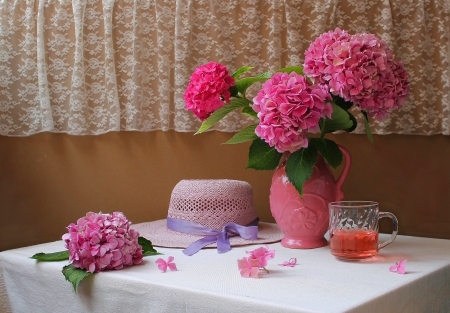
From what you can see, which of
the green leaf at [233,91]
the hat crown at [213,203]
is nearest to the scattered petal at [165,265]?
the hat crown at [213,203]

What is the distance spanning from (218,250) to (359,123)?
773 millimetres

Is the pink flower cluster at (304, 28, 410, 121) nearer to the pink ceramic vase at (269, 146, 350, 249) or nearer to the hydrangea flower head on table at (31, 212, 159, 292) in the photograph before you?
the pink ceramic vase at (269, 146, 350, 249)

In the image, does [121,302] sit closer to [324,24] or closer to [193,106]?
[193,106]

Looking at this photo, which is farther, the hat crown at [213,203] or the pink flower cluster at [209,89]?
the hat crown at [213,203]

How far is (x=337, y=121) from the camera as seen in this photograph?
1.21 m

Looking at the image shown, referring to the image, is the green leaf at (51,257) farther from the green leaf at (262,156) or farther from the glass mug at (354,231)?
the glass mug at (354,231)

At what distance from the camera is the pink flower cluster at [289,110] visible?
41.8 inches

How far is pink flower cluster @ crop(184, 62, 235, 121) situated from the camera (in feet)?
4.06

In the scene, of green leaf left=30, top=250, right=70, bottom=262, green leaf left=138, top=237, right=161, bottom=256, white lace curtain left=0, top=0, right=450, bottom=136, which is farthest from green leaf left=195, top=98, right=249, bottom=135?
white lace curtain left=0, top=0, right=450, bottom=136

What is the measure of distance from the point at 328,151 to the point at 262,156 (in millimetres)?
153

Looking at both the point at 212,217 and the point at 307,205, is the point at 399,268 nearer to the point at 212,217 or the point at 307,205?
the point at 307,205

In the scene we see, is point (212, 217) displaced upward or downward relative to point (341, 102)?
downward

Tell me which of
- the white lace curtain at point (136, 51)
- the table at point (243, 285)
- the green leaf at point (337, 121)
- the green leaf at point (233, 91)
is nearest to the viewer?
the table at point (243, 285)

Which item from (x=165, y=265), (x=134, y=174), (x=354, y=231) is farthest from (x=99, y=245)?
(x=134, y=174)
